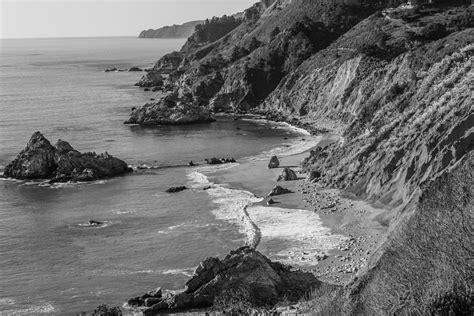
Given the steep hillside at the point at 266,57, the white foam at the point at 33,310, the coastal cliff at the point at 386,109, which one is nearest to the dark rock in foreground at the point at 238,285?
the coastal cliff at the point at 386,109

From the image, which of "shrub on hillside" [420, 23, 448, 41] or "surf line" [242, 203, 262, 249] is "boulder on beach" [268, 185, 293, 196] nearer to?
"surf line" [242, 203, 262, 249]

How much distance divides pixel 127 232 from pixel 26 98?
12473 cm

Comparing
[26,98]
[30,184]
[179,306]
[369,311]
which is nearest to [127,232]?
[179,306]

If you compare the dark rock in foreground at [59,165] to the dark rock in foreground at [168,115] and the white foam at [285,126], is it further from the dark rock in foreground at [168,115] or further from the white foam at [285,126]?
the dark rock in foreground at [168,115]

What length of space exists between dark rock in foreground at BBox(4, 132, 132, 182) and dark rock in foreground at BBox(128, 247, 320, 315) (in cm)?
4717

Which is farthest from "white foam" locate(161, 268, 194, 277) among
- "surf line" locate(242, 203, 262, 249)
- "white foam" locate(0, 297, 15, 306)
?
"white foam" locate(0, 297, 15, 306)

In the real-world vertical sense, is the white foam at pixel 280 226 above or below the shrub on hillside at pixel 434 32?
below

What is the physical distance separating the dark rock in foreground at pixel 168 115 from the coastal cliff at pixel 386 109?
1640 centimetres

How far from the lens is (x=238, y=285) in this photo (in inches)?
1617

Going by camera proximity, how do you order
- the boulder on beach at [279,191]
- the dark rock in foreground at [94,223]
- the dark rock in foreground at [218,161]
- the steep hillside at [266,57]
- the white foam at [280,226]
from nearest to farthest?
the white foam at [280,226], the dark rock in foreground at [94,223], the boulder on beach at [279,191], the dark rock in foreground at [218,161], the steep hillside at [266,57]

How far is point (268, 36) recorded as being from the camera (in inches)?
7323

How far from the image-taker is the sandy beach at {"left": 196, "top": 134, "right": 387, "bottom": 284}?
163 feet

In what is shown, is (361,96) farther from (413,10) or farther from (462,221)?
(462,221)

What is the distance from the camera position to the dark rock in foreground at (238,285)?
133 ft
